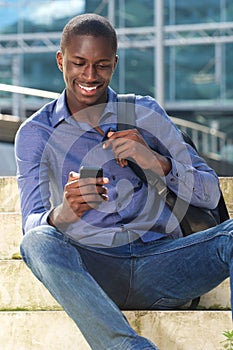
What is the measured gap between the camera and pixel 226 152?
24.1 metres

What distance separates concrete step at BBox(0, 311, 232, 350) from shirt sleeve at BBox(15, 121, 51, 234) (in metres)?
0.60

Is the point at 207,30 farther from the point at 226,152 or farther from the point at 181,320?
the point at 181,320

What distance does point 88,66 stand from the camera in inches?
172

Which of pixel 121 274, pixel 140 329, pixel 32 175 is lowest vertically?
pixel 140 329

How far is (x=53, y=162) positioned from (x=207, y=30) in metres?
20.0

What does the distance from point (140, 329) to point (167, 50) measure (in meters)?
20.6

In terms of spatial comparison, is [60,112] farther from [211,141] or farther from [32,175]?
[211,141]

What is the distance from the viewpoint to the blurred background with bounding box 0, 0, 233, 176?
79.1 feet

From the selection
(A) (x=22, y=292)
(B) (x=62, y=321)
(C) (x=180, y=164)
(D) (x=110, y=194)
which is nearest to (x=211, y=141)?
(A) (x=22, y=292)

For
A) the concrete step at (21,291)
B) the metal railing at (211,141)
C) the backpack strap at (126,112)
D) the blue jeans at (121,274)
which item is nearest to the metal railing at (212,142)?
the metal railing at (211,141)

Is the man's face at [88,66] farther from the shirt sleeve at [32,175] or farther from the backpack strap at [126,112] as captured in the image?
the shirt sleeve at [32,175]

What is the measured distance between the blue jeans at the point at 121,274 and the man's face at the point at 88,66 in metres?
0.62

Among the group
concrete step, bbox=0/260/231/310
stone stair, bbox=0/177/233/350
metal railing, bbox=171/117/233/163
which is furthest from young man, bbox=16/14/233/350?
metal railing, bbox=171/117/233/163

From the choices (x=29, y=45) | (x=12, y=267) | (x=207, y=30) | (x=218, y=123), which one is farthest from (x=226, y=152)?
(x=12, y=267)
